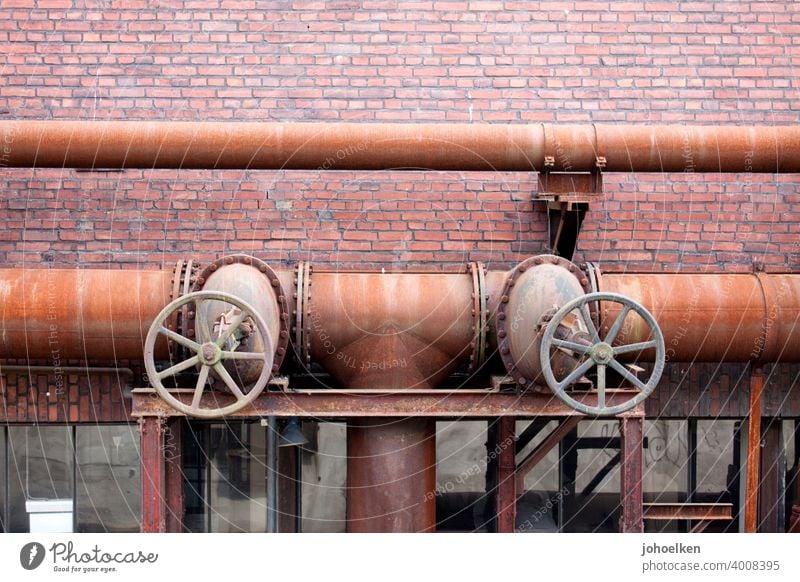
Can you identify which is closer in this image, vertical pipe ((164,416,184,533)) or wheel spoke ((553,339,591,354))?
wheel spoke ((553,339,591,354))

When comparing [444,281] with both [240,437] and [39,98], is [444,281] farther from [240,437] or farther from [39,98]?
[39,98]

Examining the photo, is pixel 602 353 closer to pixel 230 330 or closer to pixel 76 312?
pixel 230 330

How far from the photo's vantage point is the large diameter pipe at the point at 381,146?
4848mm

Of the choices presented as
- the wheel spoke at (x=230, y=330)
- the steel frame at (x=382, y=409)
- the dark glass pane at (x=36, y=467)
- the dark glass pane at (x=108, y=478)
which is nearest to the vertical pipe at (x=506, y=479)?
the steel frame at (x=382, y=409)

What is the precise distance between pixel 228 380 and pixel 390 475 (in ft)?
3.90

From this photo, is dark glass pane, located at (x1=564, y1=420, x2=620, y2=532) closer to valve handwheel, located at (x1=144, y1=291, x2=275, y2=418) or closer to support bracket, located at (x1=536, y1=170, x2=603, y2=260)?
support bracket, located at (x1=536, y1=170, x2=603, y2=260)

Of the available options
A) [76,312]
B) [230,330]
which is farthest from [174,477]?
[230,330]

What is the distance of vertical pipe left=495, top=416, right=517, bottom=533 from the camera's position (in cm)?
536

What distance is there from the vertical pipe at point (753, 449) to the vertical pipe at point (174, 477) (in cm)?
353

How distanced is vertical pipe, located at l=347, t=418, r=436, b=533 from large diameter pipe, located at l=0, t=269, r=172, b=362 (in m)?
1.26

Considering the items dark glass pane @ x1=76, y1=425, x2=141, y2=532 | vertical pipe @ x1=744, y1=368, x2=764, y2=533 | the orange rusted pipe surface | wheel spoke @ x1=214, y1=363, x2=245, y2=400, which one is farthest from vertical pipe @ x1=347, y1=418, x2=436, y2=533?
vertical pipe @ x1=744, y1=368, x2=764, y2=533

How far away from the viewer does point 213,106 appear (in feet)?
18.7
